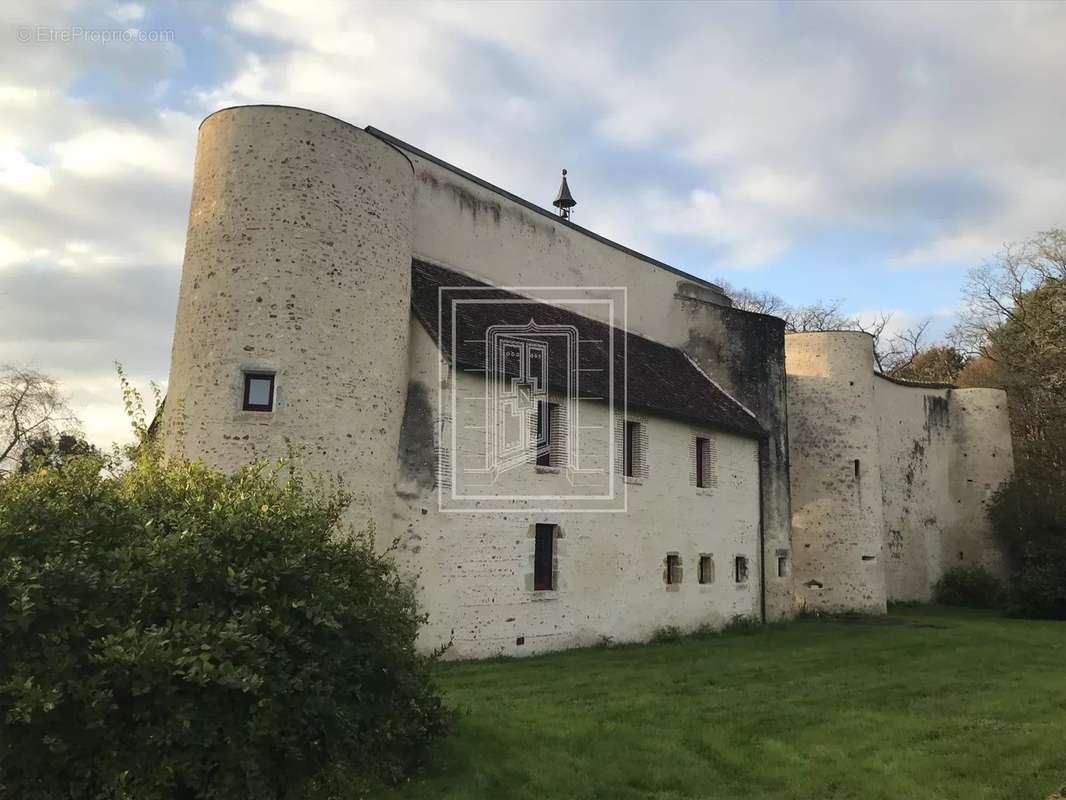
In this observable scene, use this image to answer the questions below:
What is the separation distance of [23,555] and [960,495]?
3121cm

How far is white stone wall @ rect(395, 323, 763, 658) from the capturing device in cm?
1334

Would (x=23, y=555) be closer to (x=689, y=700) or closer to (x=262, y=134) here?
(x=689, y=700)

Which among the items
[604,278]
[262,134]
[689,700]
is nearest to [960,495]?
[604,278]

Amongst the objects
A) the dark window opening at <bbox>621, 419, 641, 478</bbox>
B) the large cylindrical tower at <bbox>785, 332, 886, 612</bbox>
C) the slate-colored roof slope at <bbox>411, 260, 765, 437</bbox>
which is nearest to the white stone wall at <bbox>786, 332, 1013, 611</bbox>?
the large cylindrical tower at <bbox>785, 332, 886, 612</bbox>

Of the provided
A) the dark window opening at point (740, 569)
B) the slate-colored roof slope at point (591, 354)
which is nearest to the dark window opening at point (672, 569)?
the dark window opening at point (740, 569)

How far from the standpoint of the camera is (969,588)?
2736 cm

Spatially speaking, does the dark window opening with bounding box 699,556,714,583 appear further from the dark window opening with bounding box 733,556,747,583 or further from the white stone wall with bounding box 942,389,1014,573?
the white stone wall with bounding box 942,389,1014,573

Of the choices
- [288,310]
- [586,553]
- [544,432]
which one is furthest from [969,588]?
[288,310]

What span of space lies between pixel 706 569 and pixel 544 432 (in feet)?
→ 20.5

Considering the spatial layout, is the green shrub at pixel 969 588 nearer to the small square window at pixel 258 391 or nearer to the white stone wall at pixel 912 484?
the white stone wall at pixel 912 484

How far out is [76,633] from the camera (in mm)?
5055

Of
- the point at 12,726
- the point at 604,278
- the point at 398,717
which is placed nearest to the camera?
the point at 12,726

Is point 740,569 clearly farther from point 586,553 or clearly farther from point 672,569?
point 586,553

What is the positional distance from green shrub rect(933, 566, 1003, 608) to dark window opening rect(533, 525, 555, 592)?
19.3 meters
